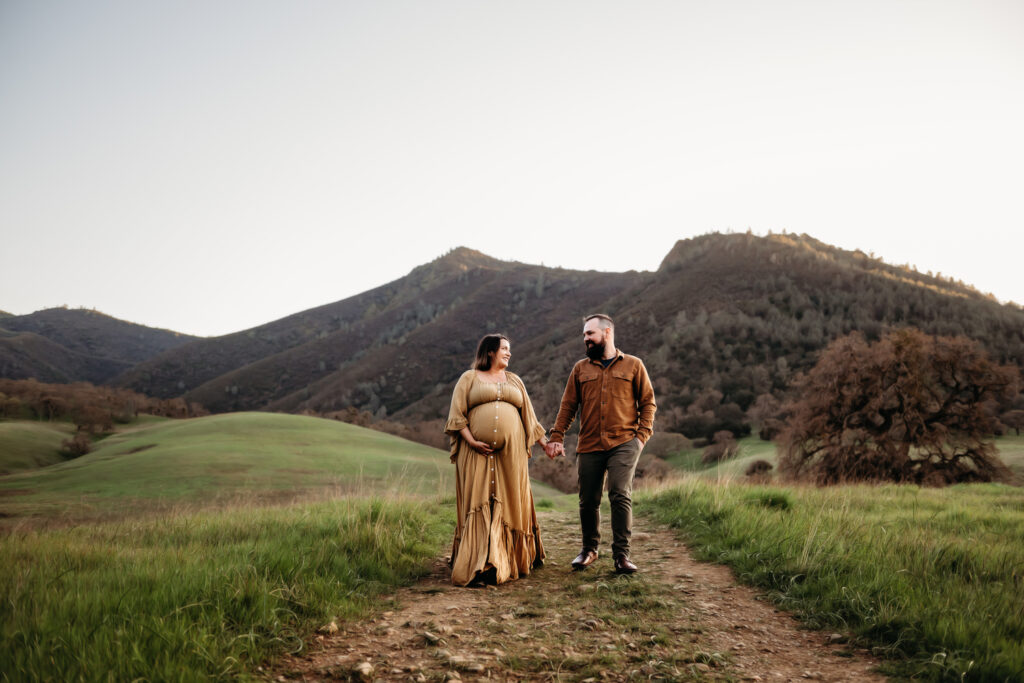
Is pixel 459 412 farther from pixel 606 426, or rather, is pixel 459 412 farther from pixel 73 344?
pixel 73 344

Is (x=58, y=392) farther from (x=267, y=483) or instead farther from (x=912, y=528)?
(x=912, y=528)

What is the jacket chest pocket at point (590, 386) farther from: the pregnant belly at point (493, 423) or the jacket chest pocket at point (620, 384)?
the pregnant belly at point (493, 423)

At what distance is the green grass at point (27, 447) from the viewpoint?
2706 cm

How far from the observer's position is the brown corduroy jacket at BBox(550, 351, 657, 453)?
20.2 feet

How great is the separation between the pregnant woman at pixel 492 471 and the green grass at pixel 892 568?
212cm

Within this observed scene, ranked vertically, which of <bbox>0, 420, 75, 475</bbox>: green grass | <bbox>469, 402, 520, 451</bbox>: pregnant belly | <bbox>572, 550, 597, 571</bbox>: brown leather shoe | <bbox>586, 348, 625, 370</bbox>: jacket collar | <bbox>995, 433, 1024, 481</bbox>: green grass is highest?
<bbox>586, 348, 625, 370</bbox>: jacket collar

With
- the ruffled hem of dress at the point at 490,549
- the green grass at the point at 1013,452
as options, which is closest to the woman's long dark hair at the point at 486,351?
the ruffled hem of dress at the point at 490,549

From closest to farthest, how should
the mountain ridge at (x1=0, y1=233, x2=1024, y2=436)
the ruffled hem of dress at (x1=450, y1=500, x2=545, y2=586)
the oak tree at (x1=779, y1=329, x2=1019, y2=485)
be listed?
1. the ruffled hem of dress at (x1=450, y1=500, x2=545, y2=586)
2. the oak tree at (x1=779, y1=329, x2=1019, y2=485)
3. the mountain ridge at (x1=0, y1=233, x2=1024, y2=436)

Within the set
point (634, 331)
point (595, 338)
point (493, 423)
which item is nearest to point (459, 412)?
point (493, 423)

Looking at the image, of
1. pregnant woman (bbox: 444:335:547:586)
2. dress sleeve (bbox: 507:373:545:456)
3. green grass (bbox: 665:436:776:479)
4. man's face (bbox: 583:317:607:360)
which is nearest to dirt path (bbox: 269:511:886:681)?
pregnant woman (bbox: 444:335:547:586)

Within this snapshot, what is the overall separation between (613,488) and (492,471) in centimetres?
126

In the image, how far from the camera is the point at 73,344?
155375 millimetres

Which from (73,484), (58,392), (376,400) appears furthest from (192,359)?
(73,484)

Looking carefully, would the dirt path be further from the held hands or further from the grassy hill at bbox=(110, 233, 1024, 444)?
the grassy hill at bbox=(110, 233, 1024, 444)
